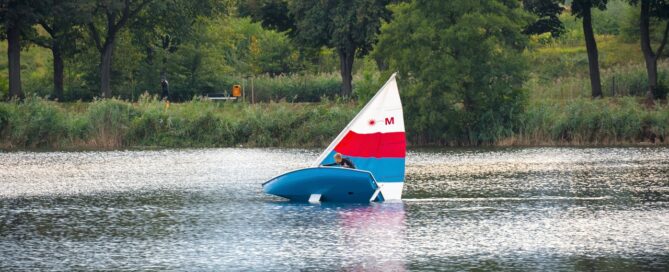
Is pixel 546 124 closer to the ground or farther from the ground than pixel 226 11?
closer to the ground

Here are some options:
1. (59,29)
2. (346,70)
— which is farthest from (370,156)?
(59,29)

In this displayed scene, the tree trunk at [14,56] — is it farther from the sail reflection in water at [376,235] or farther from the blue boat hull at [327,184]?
the sail reflection in water at [376,235]

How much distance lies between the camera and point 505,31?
2906 inches

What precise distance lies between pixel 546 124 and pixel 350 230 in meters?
39.4

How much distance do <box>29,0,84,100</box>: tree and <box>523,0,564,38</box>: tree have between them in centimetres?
3047

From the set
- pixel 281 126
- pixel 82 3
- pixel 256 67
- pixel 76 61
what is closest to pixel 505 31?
pixel 281 126

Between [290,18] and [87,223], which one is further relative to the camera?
[290,18]

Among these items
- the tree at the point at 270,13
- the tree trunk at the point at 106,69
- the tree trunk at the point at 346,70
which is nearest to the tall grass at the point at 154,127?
the tree trunk at the point at 106,69

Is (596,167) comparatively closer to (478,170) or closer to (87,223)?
(478,170)

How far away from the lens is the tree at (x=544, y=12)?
82.4 metres

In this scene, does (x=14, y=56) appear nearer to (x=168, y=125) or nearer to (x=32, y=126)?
(x=32, y=126)

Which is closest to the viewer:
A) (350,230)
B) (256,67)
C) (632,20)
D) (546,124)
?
(350,230)

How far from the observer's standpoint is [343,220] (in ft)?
120

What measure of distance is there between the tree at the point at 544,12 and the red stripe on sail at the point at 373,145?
4213cm
